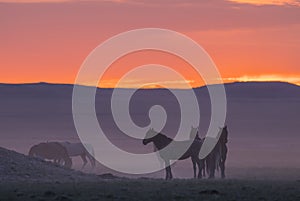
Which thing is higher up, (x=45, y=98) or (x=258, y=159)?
(x=45, y=98)

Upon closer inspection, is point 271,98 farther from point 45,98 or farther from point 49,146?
point 49,146

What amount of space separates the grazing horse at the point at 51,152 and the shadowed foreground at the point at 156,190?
65.7 feet

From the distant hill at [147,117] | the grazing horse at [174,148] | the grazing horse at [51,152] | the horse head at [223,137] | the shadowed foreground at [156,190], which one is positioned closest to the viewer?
the shadowed foreground at [156,190]

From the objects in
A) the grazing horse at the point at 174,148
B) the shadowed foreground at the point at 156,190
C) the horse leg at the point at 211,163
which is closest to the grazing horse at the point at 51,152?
the grazing horse at the point at 174,148

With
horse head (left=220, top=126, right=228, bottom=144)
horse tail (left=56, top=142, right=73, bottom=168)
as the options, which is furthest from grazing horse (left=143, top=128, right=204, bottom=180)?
horse tail (left=56, top=142, right=73, bottom=168)

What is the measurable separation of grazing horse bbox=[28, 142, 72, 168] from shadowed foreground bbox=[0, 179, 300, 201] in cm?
2004

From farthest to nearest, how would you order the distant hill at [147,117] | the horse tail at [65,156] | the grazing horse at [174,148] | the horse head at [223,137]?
the distant hill at [147,117]
the horse tail at [65,156]
the horse head at [223,137]
the grazing horse at [174,148]

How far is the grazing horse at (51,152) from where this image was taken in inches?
2511

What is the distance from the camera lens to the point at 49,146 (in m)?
64.4

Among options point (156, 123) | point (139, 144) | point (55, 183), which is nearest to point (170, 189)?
point (55, 183)

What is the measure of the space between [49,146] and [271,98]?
395 feet

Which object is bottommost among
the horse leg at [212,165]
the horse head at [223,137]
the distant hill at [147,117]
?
A: the horse leg at [212,165]

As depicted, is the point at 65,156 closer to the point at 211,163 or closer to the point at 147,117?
the point at 211,163

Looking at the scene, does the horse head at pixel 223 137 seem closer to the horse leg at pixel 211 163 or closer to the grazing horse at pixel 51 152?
the horse leg at pixel 211 163
